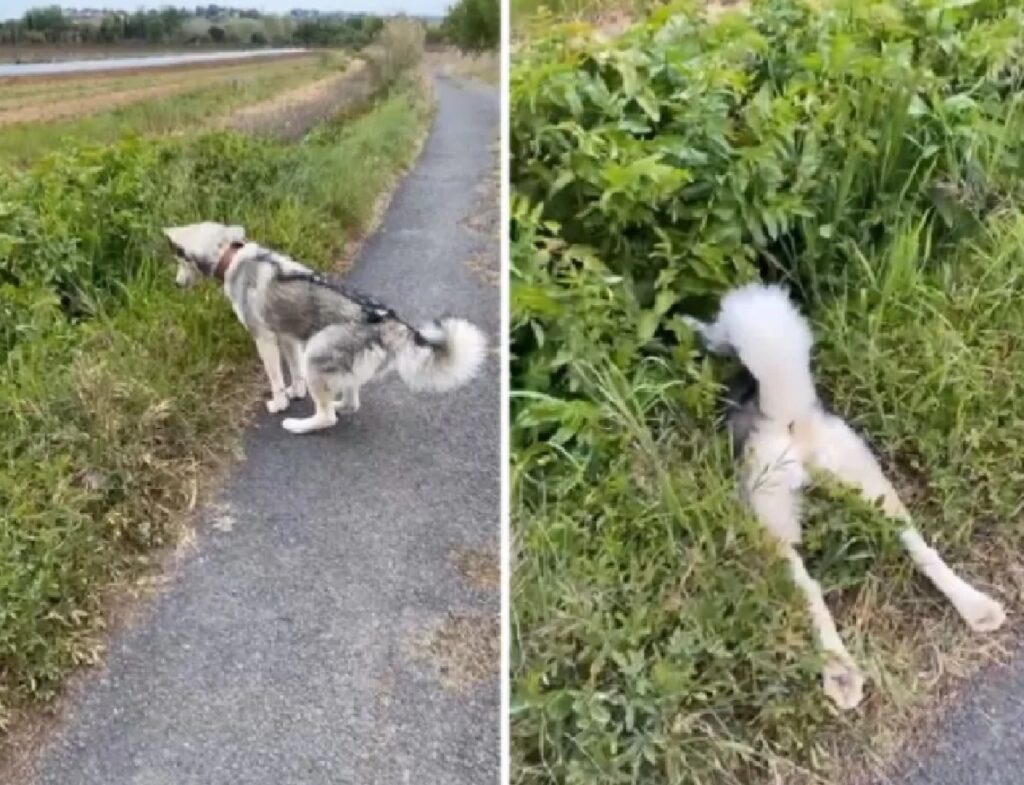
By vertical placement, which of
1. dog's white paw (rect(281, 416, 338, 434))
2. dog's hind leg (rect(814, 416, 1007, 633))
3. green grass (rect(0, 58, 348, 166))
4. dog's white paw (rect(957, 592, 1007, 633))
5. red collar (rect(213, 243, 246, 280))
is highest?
green grass (rect(0, 58, 348, 166))

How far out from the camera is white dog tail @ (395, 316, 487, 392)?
3.54ft

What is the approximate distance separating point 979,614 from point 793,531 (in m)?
0.18

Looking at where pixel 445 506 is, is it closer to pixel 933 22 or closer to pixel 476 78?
pixel 476 78

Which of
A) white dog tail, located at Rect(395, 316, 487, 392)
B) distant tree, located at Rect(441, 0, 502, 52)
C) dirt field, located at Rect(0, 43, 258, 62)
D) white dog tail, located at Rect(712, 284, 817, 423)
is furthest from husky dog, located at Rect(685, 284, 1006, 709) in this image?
dirt field, located at Rect(0, 43, 258, 62)

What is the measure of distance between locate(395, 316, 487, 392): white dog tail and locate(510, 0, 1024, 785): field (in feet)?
0.15

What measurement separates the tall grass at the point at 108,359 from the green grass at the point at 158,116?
14mm

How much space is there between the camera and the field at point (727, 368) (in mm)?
989

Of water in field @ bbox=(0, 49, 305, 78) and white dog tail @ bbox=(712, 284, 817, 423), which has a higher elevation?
water in field @ bbox=(0, 49, 305, 78)

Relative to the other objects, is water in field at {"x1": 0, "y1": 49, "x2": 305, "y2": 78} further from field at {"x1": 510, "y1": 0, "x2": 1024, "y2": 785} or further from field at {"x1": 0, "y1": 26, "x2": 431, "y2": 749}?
field at {"x1": 510, "y1": 0, "x2": 1024, "y2": 785}

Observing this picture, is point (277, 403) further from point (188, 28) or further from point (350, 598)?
point (188, 28)

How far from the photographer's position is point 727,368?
3.49 feet

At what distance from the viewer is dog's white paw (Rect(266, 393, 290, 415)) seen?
1.09m

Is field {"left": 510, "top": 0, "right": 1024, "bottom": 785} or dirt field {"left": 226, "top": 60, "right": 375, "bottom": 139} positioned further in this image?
dirt field {"left": 226, "top": 60, "right": 375, "bottom": 139}

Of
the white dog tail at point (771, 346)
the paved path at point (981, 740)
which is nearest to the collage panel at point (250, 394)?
the white dog tail at point (771, 346)
